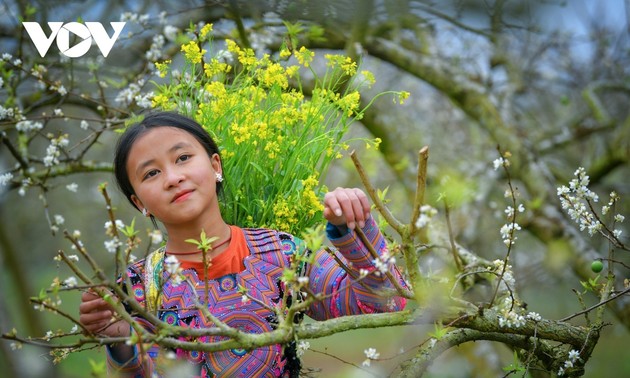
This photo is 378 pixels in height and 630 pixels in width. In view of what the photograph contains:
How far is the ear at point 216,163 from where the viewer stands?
2.07 meters

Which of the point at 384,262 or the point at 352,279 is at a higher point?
the point at 384,262

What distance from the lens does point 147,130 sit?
6.53 ft

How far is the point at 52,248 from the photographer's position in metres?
12.4

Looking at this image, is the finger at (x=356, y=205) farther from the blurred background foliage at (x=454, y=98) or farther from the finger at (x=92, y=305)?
the finger at (x=92, y=305)

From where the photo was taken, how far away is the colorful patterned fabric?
1.83m

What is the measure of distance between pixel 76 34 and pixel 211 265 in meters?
2.23

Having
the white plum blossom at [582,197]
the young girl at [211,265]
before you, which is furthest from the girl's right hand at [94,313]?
the white plum blossom at [582,197]

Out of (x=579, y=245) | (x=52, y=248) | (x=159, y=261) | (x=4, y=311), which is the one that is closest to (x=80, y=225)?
(x=52, y=248)

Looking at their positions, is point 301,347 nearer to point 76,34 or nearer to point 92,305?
point 92,305

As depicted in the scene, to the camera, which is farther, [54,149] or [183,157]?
[54,149]

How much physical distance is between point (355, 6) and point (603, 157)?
11.0 ft

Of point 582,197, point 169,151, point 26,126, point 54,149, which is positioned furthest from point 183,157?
point 26,126

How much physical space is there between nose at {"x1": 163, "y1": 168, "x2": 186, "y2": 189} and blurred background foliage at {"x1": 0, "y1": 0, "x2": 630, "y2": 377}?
1.71 ft

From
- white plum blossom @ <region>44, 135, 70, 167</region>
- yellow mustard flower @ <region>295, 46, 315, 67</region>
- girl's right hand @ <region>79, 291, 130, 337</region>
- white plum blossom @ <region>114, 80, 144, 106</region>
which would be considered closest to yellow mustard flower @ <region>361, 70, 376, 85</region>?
yellow mustard flower @ <region>295, 46, 315, 67</region>
